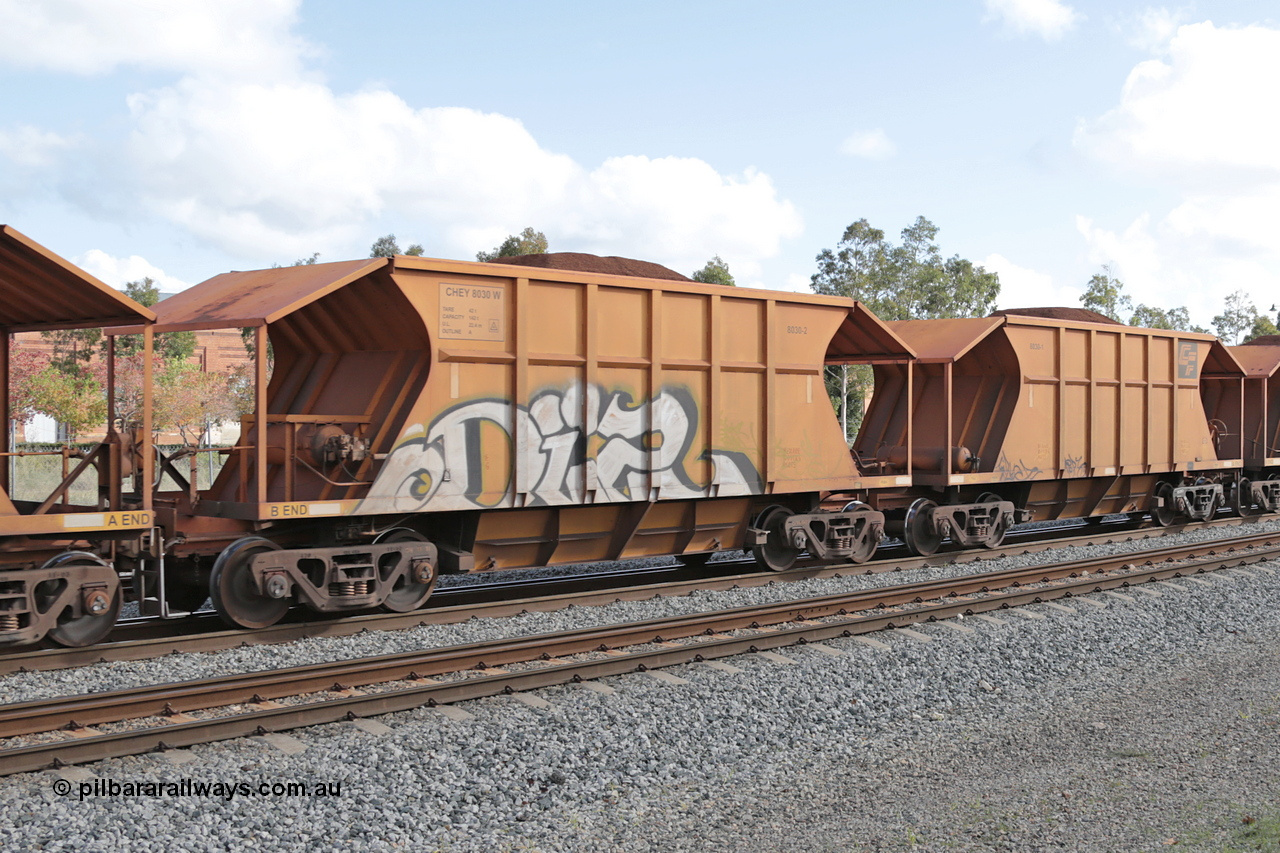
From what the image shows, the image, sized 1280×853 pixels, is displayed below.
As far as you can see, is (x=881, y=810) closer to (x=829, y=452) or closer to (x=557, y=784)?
(x=557, y=784)

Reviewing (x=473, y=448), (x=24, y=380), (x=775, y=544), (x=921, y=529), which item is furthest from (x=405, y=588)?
(x=24, y=380)

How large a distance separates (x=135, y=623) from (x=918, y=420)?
1094 cm

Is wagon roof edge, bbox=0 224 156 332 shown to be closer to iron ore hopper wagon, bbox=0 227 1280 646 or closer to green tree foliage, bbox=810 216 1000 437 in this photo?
iron ore hopper wagon, bbox=0 227 1280 646

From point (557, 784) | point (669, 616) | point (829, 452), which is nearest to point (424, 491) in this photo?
point (669, 616)

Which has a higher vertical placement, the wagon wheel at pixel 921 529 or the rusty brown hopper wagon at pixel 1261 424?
the rusty brown hopper wagon at pixel 1261 424

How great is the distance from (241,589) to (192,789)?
3786 mm

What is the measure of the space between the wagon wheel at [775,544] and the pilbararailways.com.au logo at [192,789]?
773 centimetres

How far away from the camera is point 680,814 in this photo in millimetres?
5598

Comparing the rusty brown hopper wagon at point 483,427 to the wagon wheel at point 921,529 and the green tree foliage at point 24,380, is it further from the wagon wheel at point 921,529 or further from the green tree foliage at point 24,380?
the green tree foliage at point 24,380

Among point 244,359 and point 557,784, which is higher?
point 244,359

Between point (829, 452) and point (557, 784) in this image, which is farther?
point (829, 452)

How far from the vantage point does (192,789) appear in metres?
5.63

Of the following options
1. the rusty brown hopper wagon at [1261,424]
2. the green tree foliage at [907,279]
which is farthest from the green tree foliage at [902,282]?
the rusty brown hopper wagon at [1261,424]

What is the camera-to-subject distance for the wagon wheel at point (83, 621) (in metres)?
8.19
